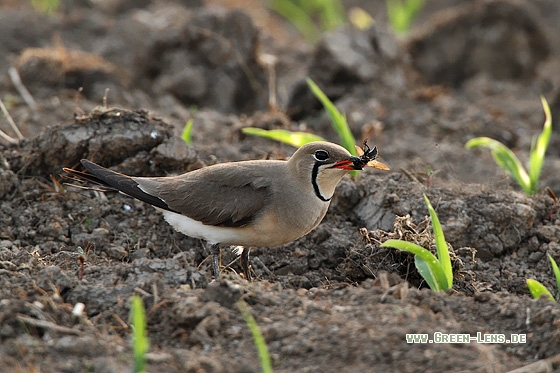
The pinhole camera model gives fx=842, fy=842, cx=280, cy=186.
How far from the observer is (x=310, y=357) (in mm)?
3781

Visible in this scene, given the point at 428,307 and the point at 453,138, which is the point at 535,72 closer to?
the point at 453,138

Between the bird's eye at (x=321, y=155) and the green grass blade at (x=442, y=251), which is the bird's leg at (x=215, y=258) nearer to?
the bird's eye at (x=321, y=155)

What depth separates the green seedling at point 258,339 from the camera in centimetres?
340

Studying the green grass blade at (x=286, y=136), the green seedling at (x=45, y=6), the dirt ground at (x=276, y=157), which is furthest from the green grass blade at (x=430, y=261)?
the green seedling at (x=45, y=6)

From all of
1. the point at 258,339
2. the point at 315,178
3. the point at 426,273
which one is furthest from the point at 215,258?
the point at 258,339

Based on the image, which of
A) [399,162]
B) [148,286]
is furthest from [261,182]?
[399,162]

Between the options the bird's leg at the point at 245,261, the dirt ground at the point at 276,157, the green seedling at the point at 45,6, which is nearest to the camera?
the dirt ground at the point at 276,157

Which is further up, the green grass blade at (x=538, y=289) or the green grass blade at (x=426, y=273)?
the green grass blade at (x=538, y=289)

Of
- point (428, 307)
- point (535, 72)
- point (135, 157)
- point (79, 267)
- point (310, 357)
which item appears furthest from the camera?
point (535, 72)

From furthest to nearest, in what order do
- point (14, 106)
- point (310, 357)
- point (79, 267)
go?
1. point (14, 106)
2. point (79, 267)
3. point (310, 357)

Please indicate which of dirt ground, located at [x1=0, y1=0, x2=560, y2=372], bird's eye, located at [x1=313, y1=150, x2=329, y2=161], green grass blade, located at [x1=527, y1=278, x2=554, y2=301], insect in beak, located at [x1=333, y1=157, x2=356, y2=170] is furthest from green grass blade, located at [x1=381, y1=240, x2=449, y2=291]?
bird's eye, located at [x1=313, y1=150, x2=329, y2=161]

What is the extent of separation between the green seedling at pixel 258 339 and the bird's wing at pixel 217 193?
3.37ft

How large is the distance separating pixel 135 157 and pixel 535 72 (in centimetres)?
681

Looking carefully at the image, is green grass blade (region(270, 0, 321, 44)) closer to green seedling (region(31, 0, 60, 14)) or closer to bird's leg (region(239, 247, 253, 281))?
green seedling (region(31, 0, 60, 14))
